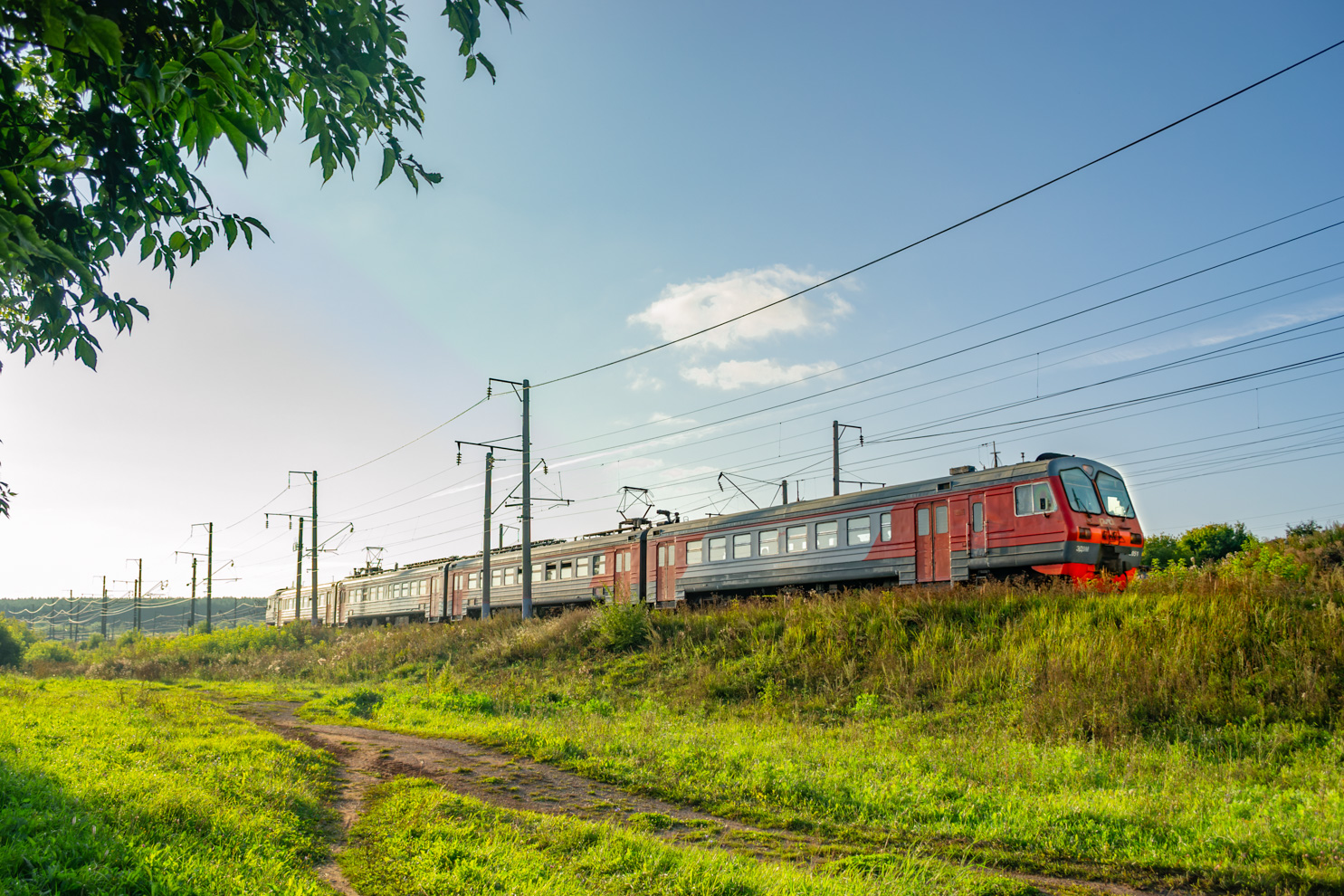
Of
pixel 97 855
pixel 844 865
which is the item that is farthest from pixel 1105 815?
pixel 97 855

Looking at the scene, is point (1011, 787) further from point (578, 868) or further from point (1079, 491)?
point (1079, 491)

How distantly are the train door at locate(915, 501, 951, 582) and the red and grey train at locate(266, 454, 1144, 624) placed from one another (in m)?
0.02

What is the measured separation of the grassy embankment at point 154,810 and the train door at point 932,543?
1329 cm

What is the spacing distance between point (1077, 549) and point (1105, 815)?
35.3ft

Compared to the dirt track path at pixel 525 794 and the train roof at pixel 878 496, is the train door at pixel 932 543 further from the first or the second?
the dirt track path at pixel 525 794

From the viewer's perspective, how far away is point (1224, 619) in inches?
447

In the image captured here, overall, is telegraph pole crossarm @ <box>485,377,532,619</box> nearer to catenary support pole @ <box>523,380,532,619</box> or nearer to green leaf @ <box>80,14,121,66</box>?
catenary support pole @ <box>523,380,532,619</box>

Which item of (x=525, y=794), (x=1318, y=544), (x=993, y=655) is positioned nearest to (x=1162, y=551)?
(x=1318, y=544)

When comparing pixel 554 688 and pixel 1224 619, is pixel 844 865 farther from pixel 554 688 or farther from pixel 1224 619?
pixel 554 688

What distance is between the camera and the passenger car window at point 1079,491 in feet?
54.7

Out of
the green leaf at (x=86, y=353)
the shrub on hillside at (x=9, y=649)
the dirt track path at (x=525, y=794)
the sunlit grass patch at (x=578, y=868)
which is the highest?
the green leaf at (x=86, y=353)

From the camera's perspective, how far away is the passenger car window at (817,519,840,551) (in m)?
20.1

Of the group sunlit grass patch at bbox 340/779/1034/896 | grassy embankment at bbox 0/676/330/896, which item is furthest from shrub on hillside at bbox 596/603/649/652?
sunlit grass patch at bbox 340/779/1034/896

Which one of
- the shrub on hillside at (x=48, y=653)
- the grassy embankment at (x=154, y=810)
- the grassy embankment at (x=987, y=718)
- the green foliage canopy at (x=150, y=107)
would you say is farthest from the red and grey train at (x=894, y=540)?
the shrub on hillside at (x=48, y=653)
